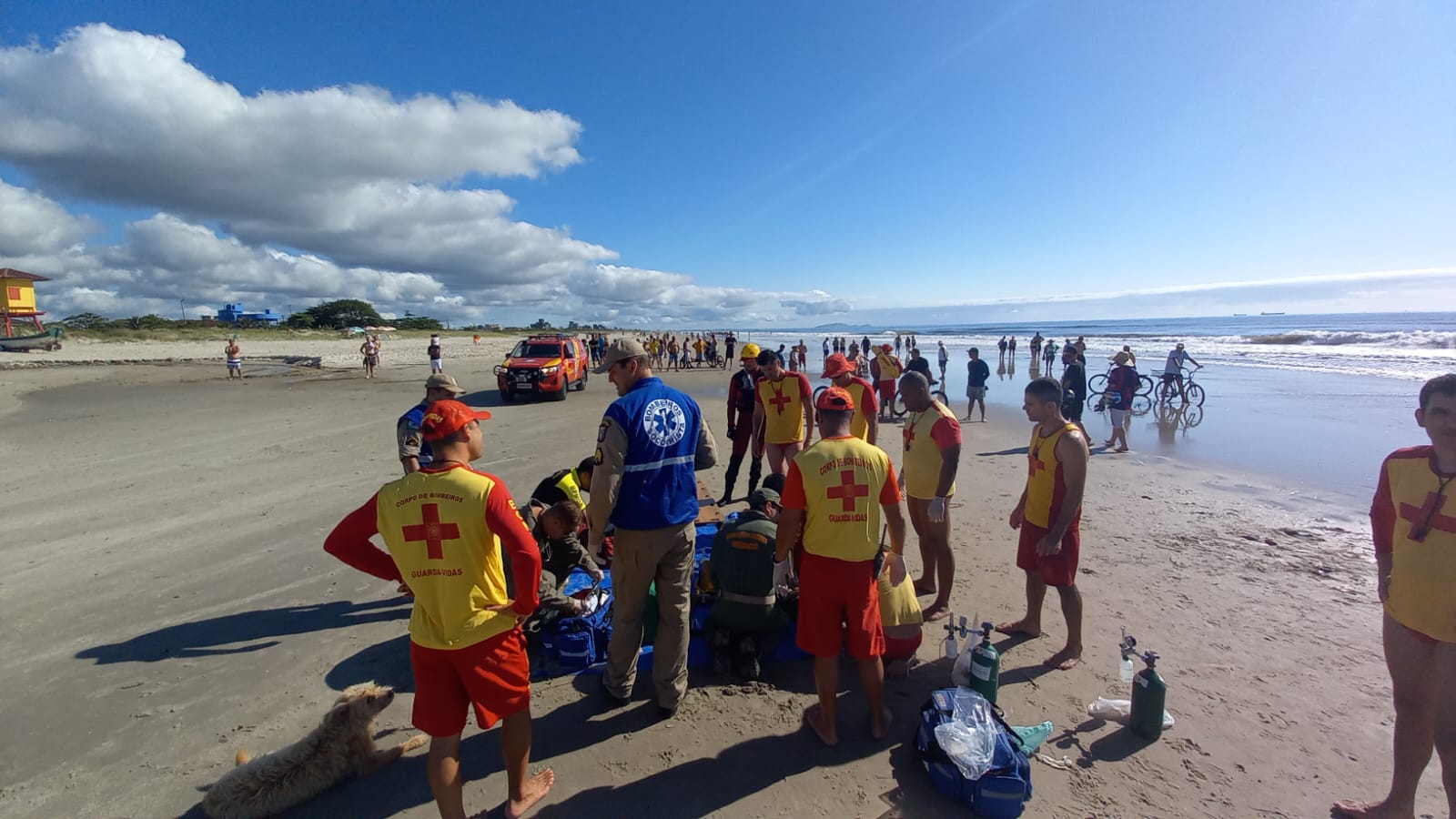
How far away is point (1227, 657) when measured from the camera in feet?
13.3

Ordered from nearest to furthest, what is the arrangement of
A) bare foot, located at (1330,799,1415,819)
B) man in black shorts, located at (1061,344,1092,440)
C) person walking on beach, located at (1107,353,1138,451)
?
1. bare foot, located at (1330,799,1415,819)
2. man in black shorts, located at (1061,344,1092,440)
3. person walking on beach, located at (1107,353,1138,451)

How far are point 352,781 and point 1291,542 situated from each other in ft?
27.7

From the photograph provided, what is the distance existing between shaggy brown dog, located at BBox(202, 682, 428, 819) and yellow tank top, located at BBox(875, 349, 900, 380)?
38.0ft

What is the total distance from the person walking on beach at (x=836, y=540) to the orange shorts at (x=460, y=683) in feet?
4.83

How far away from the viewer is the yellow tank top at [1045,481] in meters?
3.83

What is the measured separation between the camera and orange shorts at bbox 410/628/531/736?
7.82 ft

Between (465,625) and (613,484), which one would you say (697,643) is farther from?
(465,625)

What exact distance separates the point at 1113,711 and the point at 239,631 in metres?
6.06

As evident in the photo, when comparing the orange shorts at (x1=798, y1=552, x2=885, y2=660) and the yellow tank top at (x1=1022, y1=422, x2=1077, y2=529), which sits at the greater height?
the yellow tank top at (x1=1022, y1=422, x2=1077, y2=529)

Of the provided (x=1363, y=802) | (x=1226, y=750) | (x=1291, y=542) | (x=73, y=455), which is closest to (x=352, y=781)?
(x=1226, y=750)

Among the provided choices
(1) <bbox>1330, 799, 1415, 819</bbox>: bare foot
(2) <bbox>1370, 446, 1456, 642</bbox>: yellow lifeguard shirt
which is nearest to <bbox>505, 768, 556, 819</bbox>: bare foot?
(1) <bbox>1330, 799, 1415, 819</bbox>: bare foot

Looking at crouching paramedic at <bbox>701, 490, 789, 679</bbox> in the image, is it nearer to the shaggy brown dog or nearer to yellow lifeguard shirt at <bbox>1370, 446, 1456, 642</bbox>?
the shaggy brown dog

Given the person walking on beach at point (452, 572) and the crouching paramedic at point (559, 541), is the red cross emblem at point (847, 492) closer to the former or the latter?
the person walking on beach at point (452, 572)

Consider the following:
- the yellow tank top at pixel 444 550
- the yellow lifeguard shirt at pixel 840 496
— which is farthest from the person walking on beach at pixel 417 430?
the yellow lifeguard shirt at pixel 840 496
